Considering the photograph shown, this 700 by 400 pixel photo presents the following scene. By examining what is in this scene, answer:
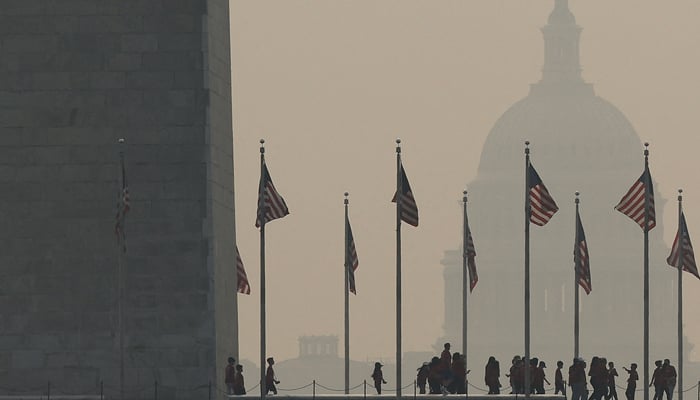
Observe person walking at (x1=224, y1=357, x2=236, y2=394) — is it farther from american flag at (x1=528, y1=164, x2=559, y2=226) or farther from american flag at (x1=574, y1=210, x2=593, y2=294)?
american flag at (x1=574, y1=210, x2=593, y2=294)

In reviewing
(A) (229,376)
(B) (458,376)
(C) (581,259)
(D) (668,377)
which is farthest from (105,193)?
(C) (581,259)

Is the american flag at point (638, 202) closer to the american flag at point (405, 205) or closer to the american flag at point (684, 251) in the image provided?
the american flag at point (684, 251)

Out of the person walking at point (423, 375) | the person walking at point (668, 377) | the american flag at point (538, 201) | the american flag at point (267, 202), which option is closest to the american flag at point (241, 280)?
the american flag at point (267, 202)

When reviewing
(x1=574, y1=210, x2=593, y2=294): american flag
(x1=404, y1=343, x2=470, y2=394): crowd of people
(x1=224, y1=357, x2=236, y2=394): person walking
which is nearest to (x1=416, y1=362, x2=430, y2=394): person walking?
(x1=404, y1=343, x2=470, y2=394): crowd of people

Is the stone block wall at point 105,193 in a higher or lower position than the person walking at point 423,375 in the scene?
higher

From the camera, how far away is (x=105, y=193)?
9156 cm

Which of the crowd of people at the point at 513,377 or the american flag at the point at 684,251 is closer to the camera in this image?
the crowd of people at the point at 513,377

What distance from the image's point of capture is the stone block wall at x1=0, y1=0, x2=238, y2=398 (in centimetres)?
9106

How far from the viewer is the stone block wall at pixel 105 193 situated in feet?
299

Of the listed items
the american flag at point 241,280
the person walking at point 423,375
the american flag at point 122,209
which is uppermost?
the american flag at point 122,209

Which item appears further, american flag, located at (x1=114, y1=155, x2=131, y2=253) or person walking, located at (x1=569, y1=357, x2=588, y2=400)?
person walking, located at (x1=569, y1=357, x2=588, y2=400)

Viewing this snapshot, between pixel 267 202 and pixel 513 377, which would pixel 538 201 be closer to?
pixel 513 377

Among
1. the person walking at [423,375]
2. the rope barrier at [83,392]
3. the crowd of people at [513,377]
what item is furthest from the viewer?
the person walking at [423,375]

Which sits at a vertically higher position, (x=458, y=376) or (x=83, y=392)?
(x=458, y=376)
